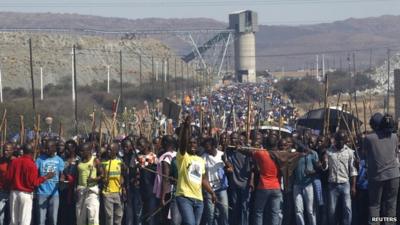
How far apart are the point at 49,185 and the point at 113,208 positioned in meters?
0.95

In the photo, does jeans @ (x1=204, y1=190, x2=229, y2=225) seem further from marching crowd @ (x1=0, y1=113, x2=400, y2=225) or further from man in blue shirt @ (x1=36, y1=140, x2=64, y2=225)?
man in blue shirt @ (x1=36, y1=140, x2=64, y2=225)

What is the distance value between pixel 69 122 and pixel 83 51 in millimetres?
63676

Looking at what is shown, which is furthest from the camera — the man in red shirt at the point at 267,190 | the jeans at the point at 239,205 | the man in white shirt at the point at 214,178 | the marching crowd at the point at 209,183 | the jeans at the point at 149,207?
the jeans at the point at 239,205

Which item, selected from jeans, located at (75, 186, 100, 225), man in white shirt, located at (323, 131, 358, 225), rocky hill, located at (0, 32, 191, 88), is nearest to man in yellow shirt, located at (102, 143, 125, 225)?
jeans, located at (75, 186, 100, 225)

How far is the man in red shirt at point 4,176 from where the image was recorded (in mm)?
17531

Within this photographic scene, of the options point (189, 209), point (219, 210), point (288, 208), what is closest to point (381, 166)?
point (189, 209)

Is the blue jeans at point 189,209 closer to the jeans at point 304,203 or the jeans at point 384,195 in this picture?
the jeans at point 384,195

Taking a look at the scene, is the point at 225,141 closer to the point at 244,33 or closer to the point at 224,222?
the point at 224,222

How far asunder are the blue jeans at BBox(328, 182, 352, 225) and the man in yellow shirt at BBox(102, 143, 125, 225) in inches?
115

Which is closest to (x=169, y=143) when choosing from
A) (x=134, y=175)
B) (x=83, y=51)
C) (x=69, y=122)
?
(x=134, y=175)

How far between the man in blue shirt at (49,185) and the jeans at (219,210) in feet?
6.87

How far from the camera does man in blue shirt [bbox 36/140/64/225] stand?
17.5m

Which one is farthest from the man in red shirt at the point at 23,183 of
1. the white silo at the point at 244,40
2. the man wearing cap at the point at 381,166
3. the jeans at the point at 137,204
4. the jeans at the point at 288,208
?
the white silo at the point at 244,40

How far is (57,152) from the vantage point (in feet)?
59.9
